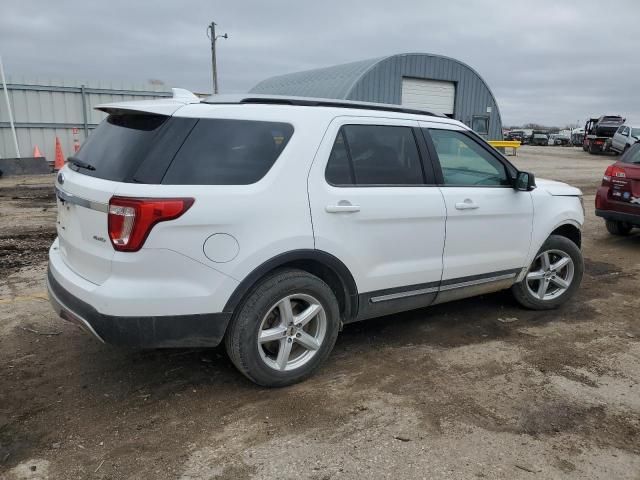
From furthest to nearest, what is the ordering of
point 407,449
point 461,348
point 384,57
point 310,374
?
point 384,57
point 461,348
point 310,374
point 407,449

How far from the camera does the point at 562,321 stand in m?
4.92

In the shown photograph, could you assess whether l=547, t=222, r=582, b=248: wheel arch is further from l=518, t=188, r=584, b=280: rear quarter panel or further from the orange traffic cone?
the orange traffic cone

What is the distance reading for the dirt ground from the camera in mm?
2777

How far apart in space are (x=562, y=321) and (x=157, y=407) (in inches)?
142

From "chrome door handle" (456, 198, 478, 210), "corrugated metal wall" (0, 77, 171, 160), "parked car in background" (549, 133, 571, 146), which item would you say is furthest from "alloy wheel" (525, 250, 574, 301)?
"parked car in background" (549, 133, 571, 146)

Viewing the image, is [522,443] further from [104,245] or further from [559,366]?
[104,245]

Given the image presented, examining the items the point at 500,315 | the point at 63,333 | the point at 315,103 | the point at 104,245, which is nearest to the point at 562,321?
the point at 500,315

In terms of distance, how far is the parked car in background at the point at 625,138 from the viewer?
95.4 ft

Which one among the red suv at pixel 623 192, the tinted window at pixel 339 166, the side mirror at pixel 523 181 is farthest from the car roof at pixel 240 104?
the red suv at pixel 623 192

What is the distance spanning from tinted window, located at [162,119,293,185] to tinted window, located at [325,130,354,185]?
34 centimetres

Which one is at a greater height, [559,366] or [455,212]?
[455,212]

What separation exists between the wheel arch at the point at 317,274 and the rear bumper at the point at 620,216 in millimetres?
5792

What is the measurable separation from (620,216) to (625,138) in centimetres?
2574

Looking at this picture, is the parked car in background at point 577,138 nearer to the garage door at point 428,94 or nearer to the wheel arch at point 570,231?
the garage door at point 428,94
